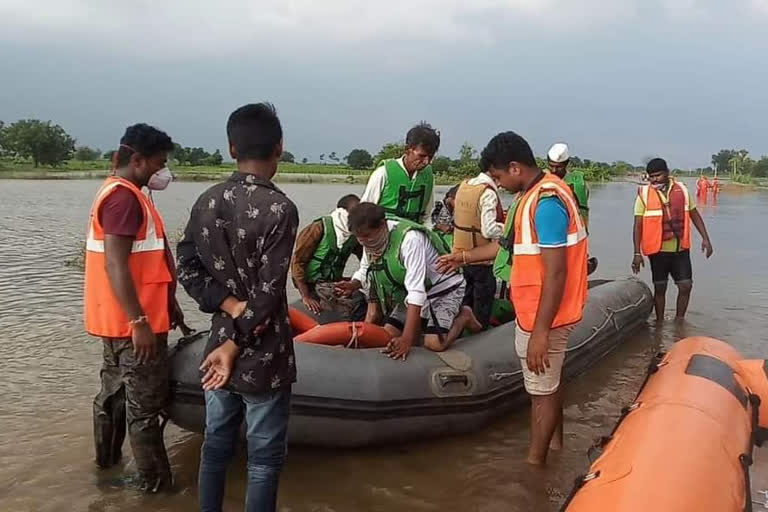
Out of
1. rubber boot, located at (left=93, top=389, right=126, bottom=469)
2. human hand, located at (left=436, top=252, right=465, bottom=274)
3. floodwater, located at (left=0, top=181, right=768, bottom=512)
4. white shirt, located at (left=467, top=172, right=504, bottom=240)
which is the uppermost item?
white shirt, located at (left=467, top=172, right=504, bottom=240)

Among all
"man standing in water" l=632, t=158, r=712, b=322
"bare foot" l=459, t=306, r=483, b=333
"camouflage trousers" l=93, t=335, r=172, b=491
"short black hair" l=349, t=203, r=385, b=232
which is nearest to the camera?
"camouflage trousers" l=93, t=335, r=172, b=491

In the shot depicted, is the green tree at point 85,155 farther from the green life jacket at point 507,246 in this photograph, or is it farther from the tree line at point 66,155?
the green life jacket at point 507,246

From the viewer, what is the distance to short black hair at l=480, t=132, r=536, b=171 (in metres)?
3.51

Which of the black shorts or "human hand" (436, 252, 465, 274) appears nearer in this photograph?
"human hand" (436, 252, 465, 274)

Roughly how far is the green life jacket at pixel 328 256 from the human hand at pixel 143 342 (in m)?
1.89

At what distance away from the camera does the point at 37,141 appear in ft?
191

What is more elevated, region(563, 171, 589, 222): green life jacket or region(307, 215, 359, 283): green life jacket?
region(563, 171, 589, 222): green life jacket

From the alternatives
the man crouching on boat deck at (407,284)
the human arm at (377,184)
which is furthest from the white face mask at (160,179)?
the human arm at (377,184)

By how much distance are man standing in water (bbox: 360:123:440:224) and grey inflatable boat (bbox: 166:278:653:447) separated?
1.13 metres

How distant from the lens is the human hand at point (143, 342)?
320 cm

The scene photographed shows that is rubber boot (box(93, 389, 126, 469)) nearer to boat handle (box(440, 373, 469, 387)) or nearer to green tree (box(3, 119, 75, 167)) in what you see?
boat handle (box(440, 373, 469, 387))

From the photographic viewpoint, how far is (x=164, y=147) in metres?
3.44

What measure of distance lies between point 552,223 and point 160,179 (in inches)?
76.1

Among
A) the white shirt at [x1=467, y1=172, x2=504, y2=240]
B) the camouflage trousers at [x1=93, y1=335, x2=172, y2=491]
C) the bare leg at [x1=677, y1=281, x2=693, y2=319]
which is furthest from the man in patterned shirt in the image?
the bare leg at [x1=677, y1=281, x2=693, y2=319]
